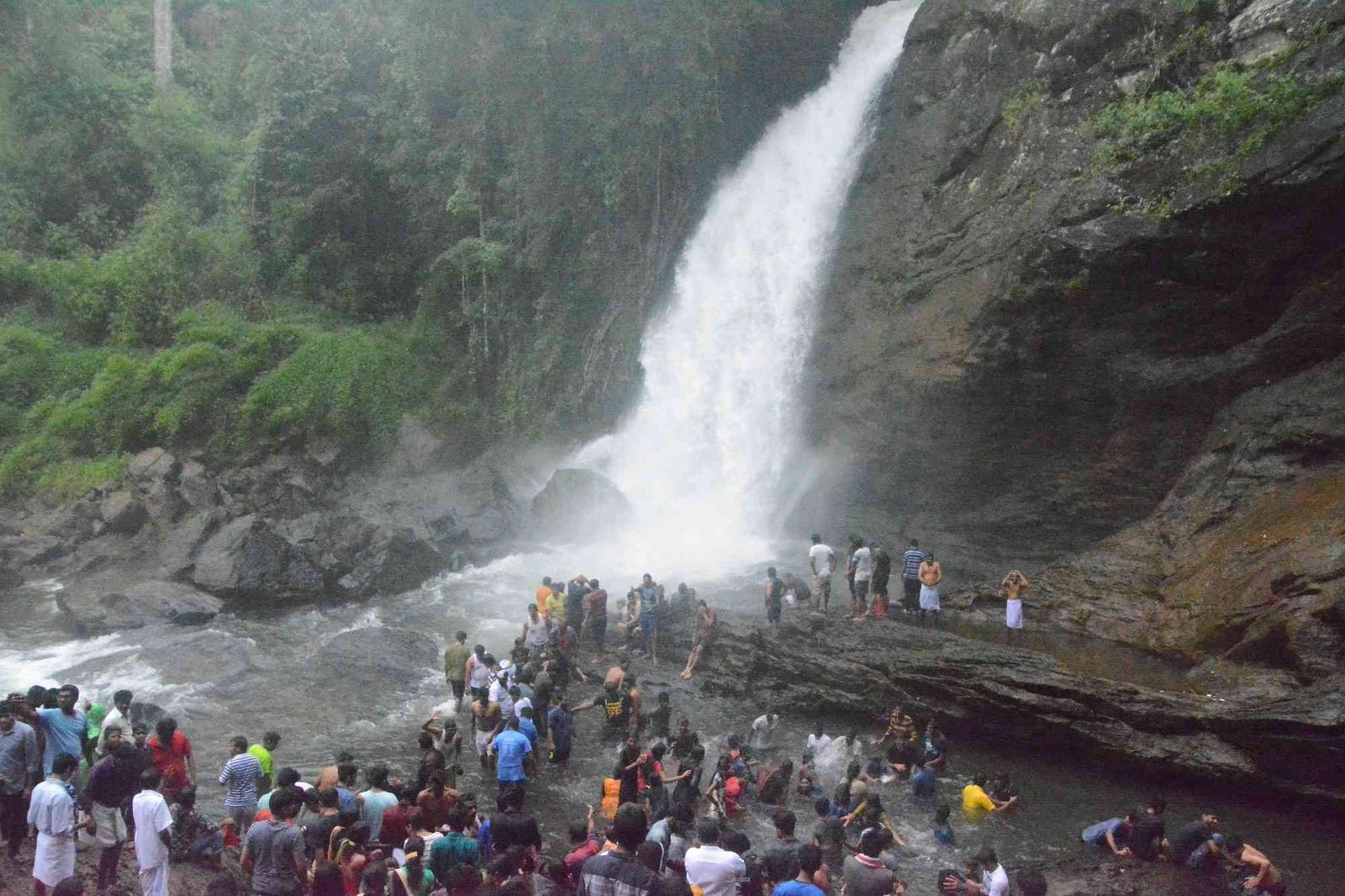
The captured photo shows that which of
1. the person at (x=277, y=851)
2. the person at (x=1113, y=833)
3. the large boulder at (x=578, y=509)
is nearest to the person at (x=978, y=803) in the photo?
the person at (x=1113, y=833)

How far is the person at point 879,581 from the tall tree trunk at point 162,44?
104 ft

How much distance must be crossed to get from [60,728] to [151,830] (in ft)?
8.43

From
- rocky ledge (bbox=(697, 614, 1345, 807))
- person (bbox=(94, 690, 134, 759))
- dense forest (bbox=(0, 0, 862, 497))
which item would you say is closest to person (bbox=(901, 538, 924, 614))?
rocky ledge (bbox=(697, 614, 1345, 807))

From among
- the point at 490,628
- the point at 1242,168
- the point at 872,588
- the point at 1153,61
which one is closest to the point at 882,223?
the point at 1153,61

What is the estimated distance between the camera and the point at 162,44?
34500 mm

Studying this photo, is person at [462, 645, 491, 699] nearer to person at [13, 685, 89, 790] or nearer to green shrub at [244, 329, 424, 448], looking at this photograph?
person at [13, 685, 89, 790]

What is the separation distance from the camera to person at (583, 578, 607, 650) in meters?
15.5

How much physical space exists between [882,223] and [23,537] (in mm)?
20288

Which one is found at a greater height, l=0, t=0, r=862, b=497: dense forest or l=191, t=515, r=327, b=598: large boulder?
l=0, t=0, r=862, b=497: dense forest

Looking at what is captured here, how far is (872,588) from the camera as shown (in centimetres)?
1540

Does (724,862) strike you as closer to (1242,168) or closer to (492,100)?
(1242,168)

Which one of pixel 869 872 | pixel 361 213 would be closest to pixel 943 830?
pixel 869 872

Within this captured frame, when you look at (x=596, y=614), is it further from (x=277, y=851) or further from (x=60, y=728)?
(x=277, y=851)

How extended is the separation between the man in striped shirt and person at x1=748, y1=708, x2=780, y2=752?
248 inches
